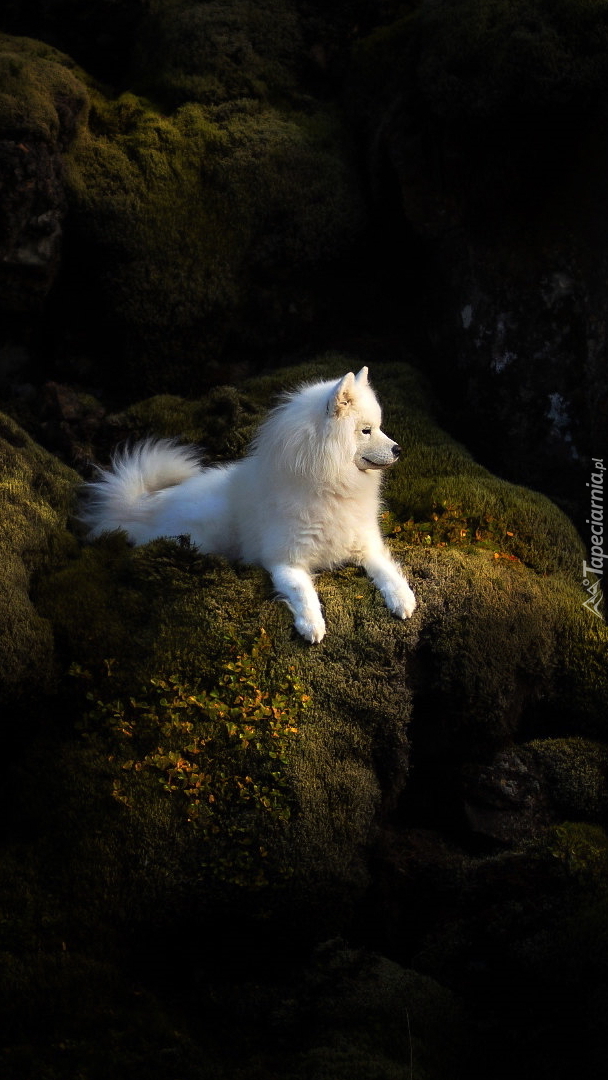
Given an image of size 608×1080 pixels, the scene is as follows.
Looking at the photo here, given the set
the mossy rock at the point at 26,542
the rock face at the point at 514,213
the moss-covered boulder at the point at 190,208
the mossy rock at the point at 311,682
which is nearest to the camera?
the mossy rock at the point at 311,682

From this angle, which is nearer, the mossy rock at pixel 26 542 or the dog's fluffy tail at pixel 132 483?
the mossy rock at pixel 26 542

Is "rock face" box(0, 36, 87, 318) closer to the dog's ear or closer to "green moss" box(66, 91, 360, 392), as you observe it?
"green moss" box(66, 91, 360, 392)

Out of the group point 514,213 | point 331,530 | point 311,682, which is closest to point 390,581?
point 331,530

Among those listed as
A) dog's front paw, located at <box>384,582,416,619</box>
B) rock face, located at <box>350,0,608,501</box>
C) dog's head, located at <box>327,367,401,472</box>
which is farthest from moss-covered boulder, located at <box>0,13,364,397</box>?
dog's front paw, located at <box>384,582,416,619</box>

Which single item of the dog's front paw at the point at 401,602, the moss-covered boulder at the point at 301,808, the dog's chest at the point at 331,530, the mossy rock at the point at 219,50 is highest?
the mossy rock at the point at 219,50

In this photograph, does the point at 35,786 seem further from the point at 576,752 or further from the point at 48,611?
the point at 576,752

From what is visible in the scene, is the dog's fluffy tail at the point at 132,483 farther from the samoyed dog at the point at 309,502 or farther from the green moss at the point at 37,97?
the green moss at the point at 37,97

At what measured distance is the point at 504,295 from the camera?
673 centimetres

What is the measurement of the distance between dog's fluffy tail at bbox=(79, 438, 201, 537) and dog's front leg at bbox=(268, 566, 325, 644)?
1.13 meters

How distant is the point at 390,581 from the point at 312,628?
513 millimetres

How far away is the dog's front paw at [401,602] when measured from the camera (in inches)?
190

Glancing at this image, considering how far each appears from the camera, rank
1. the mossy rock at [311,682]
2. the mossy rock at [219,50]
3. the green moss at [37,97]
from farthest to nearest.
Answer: the mossy rock at [219,50], the green moss at [37,97], the mossy rock at [311,682]

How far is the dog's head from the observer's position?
15.4ft

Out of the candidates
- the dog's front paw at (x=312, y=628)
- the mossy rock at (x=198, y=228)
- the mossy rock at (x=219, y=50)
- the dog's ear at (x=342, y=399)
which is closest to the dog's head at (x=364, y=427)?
the dog's ear at (x=342, y=399)
